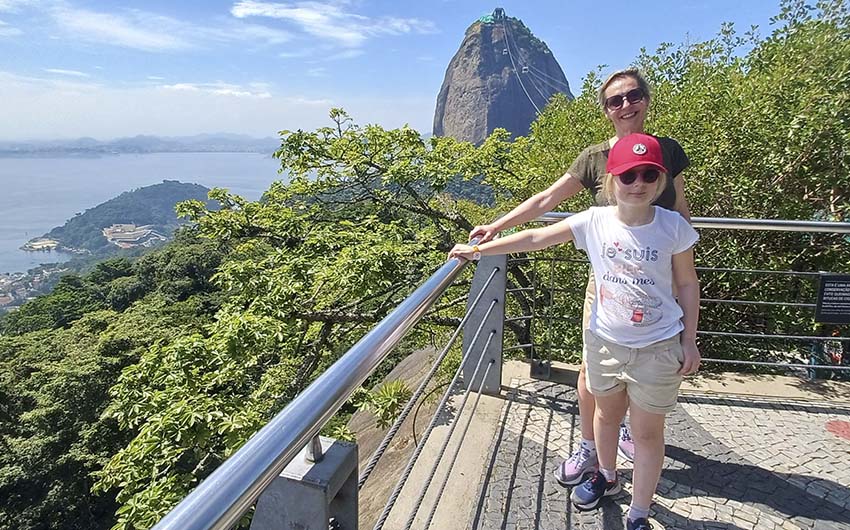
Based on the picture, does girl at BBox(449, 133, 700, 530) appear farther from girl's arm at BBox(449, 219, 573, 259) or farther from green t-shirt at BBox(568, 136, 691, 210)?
green t-shirt at BBox(568, 136, 691, 210)

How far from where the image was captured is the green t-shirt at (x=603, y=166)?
6.00 ft

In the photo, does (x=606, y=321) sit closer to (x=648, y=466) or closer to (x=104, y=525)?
(x=648, y=466)

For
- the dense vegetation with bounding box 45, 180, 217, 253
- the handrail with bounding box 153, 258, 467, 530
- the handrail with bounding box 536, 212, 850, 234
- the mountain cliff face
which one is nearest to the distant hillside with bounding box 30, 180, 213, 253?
the dense vegetation with bounding box 45, 180, 217, 253

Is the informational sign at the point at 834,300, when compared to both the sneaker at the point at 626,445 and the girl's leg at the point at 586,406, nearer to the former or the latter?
the sneaker at the point at 626,445

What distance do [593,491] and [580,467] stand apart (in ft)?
0.42

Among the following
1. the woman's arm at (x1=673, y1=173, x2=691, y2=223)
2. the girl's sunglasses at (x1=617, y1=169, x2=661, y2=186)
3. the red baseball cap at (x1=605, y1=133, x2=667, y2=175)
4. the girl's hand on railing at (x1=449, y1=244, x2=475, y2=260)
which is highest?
the red baseball cap at (x1=605, y1=133, x2=667, y2=175)

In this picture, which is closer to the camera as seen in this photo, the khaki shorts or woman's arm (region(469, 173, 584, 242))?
the khaki shorts

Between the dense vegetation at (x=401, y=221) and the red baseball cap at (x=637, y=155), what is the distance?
1.76 meters

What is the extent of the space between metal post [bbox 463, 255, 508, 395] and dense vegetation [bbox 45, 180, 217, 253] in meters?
132

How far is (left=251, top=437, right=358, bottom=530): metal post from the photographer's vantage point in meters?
0.80

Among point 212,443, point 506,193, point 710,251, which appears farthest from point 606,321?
point 506,193

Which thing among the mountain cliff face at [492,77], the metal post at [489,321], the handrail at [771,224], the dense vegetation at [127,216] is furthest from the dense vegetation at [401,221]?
the dense vegetation at [127,216]

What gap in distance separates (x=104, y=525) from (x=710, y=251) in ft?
79.8

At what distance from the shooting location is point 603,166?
202cm
